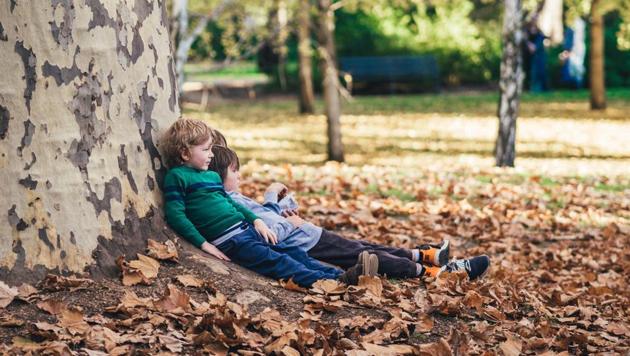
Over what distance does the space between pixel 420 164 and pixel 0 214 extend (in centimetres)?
1054

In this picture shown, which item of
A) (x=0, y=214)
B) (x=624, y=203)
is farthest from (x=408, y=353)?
(x=624, y=203)

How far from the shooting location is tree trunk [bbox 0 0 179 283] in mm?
4191

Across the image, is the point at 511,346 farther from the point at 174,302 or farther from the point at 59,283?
the point at 59,283

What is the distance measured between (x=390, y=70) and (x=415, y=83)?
1245 millimetres

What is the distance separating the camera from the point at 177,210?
4883mm

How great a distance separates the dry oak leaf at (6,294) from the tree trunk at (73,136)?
0.05m

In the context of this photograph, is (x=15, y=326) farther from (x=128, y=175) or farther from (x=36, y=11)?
(x=36, y=11)

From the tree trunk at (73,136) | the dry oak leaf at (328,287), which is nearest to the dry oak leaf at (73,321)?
the tree trunk at (73,136)

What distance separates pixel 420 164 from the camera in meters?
14.3

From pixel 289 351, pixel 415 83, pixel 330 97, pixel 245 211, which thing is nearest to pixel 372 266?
pixel 245 211

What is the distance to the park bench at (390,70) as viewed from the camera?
29.4 meters

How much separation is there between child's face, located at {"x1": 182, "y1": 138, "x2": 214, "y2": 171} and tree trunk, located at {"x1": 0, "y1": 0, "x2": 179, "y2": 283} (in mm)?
248

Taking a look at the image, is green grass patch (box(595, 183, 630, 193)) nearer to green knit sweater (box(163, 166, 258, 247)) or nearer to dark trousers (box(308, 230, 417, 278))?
dark trousers (box(308, 230, 417, 278))

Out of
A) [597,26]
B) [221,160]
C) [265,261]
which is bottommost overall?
[265,261]
